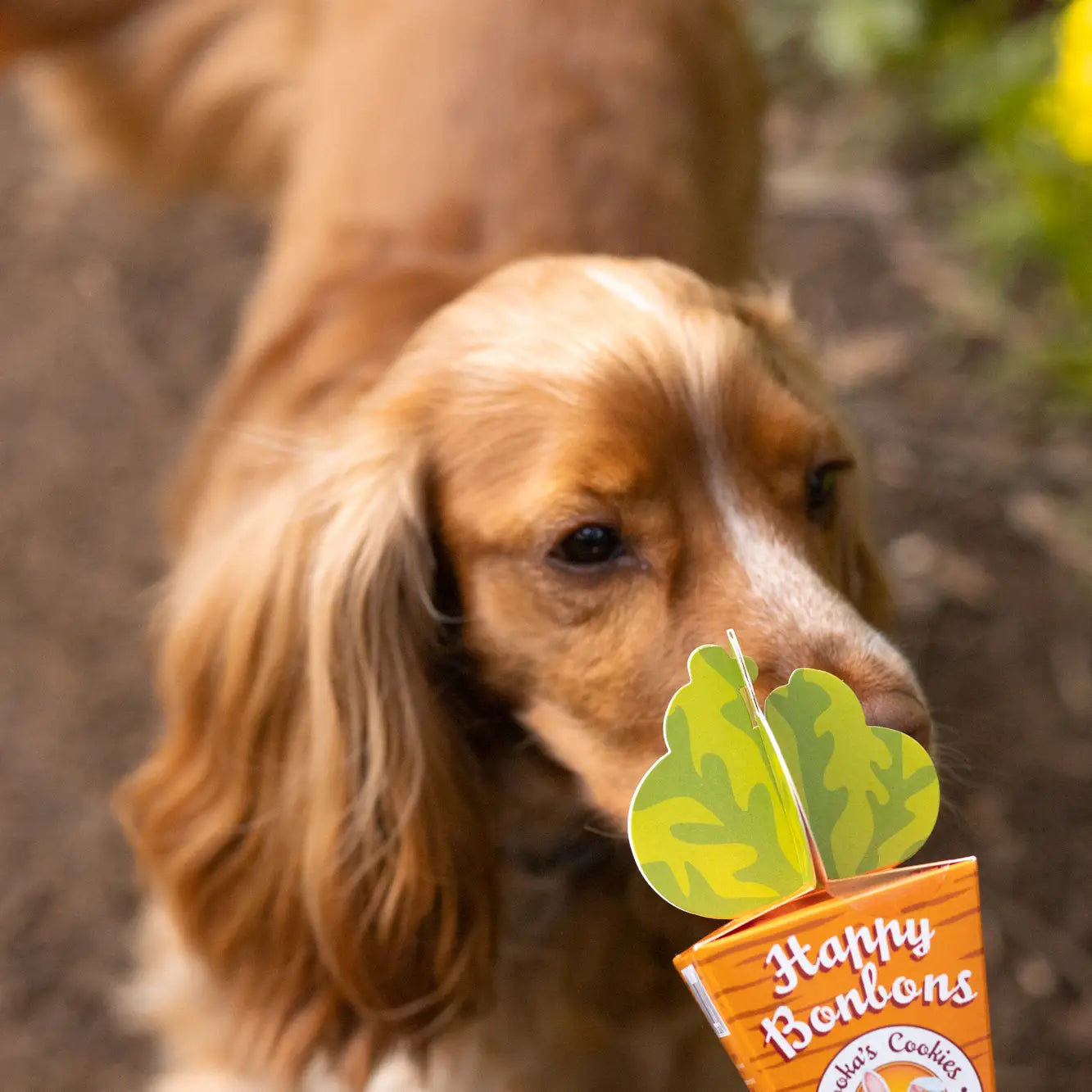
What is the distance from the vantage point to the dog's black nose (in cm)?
93

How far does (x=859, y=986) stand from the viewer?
675mm

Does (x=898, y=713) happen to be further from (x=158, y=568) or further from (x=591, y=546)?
(x=158, y=568)

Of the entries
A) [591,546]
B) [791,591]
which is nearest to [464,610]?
[591,546]

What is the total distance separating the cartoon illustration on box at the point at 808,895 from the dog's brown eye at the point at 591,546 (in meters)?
0.45

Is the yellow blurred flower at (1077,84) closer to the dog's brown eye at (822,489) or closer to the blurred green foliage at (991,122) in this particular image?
the dog's brown eye at (822,489)

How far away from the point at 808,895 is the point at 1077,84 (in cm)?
84

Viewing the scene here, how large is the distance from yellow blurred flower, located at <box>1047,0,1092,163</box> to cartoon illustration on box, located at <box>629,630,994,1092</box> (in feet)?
2.30

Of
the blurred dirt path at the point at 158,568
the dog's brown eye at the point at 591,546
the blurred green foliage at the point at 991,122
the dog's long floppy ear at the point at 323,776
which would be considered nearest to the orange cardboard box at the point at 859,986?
the dog's brown eye at the point at 591,546

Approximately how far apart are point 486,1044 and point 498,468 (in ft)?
2.42

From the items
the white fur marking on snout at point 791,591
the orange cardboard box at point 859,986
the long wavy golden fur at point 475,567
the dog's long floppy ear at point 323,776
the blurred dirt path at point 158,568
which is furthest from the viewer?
the blurred dirt path at point 158,568

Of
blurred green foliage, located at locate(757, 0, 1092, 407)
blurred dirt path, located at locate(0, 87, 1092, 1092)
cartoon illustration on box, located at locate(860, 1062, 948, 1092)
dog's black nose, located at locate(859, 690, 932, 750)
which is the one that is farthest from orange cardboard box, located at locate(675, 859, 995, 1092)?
blurred green foliage, located at locate(757, 0, 1092, 407)

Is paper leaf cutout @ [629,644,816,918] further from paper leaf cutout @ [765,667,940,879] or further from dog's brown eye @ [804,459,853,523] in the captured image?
dog's brown eye @ [804,459,853,523]

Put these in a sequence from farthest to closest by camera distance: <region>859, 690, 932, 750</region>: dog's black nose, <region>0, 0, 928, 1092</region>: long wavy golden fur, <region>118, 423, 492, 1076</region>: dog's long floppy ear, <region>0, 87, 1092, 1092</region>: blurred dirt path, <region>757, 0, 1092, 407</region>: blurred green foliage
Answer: <region>757, 0, 1092, 407</region>: blurred green foliage < <region>0, 87, 1092, 1092</region>: blurred dirt path < <region>118, 423, 492, 1076</region>: dog's long floppy ear < <region>0, 0, 928, 1092</region>: long wavy golden fur < <region>859, 690, 932, 750</region>: dog's black nose

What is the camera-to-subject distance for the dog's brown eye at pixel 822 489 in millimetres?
1250
